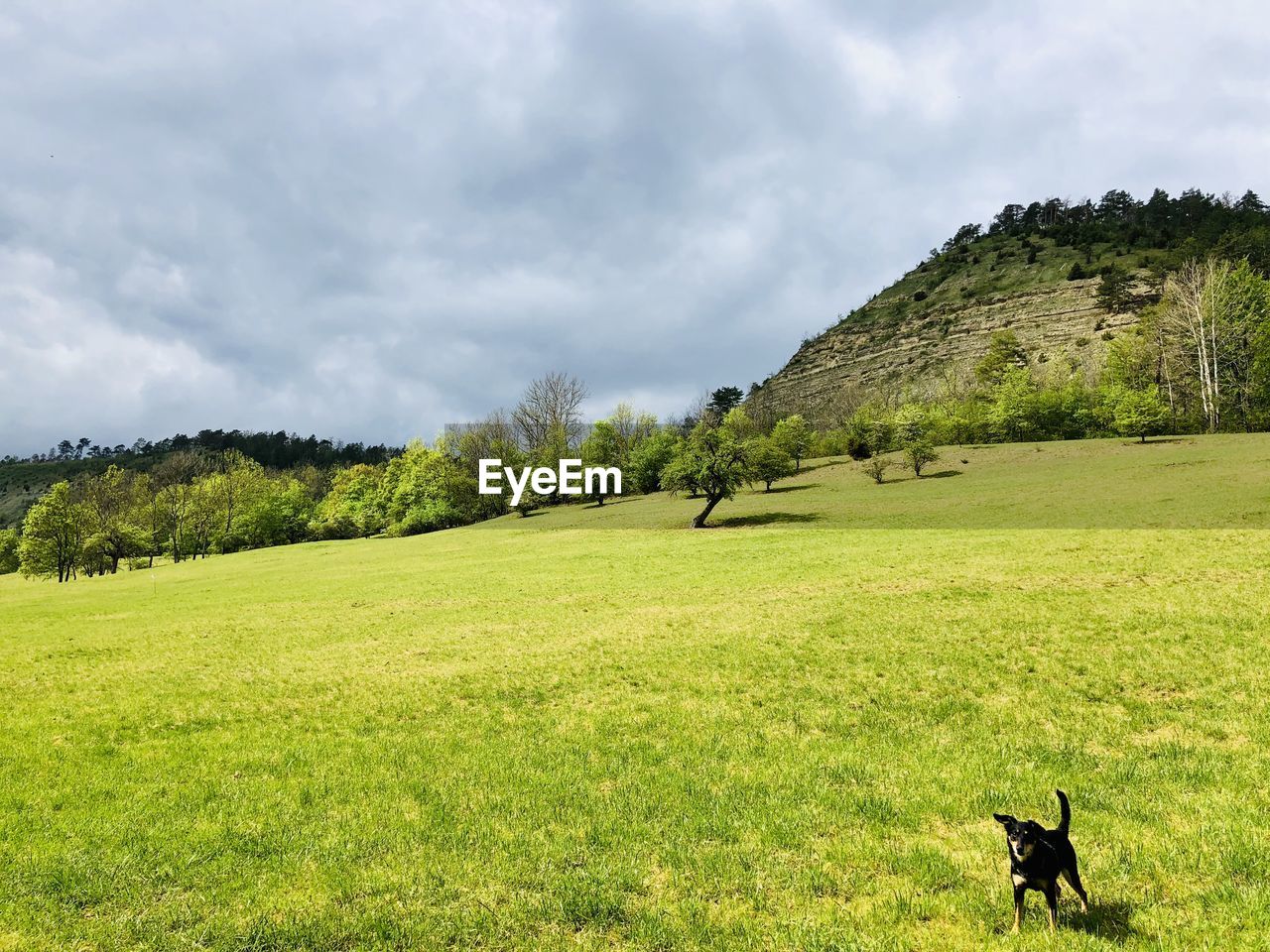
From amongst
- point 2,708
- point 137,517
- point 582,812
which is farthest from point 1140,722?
point 137,517

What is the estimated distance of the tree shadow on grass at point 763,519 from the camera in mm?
55281

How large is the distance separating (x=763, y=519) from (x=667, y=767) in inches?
1955

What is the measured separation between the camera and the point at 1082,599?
20.4 metres

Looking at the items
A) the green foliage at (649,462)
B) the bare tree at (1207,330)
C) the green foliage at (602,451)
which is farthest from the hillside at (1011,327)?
the green foliage at (649,462)

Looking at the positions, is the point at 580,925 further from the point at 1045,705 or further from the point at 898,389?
the point at 898,389

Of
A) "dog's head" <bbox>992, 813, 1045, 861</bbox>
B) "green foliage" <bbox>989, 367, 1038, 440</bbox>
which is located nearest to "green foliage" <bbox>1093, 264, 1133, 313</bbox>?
"green foliage" <bbox>989, 367, 1038, 440</bbox>

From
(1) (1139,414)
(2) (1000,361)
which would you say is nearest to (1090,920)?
(1) (1139,414)

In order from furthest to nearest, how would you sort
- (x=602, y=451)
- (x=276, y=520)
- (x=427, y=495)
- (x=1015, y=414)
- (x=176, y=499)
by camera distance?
(x=602, y=451) < (x=276, y=520) < (x=427, y=495) < (x=176, y=499) < (x=1015, y=414)

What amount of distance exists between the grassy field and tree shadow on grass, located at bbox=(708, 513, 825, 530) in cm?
2730

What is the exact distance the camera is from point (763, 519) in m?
58.3

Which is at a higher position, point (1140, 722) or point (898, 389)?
point (898, 389)

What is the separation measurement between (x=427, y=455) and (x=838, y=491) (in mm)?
A: 76967

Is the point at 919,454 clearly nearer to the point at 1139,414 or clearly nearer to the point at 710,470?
the point at 1139,414

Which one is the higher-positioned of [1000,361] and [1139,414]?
[1000,361]
